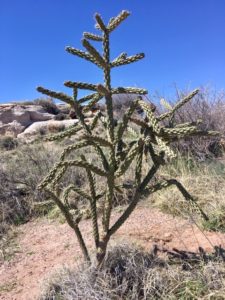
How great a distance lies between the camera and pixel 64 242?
15.1 ft

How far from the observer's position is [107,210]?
10.5 ft

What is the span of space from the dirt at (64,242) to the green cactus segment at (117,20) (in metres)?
2.02

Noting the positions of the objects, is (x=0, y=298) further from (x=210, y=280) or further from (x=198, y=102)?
(x=198, y=102)

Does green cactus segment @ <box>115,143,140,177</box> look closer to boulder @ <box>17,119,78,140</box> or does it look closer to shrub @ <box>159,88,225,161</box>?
shrub @ <box>159,88,225,161</box>

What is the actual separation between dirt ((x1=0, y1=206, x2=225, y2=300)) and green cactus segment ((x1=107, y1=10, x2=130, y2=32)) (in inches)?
79.4

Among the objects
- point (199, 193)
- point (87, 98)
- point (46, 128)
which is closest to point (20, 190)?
point (199, 193)

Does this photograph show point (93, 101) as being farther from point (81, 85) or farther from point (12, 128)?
point (12, 128)

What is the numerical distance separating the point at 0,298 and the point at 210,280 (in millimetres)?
1796

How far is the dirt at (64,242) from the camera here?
376cm

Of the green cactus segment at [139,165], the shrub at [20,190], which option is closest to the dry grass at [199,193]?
the green cactus segment at [139,165]

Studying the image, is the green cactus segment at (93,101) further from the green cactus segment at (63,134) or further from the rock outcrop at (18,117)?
the rock outcrop at (18,117)

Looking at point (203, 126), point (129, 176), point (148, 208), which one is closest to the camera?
point (148, 208)

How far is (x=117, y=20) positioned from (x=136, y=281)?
1.95 metres

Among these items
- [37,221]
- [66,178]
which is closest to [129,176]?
[66,178]
